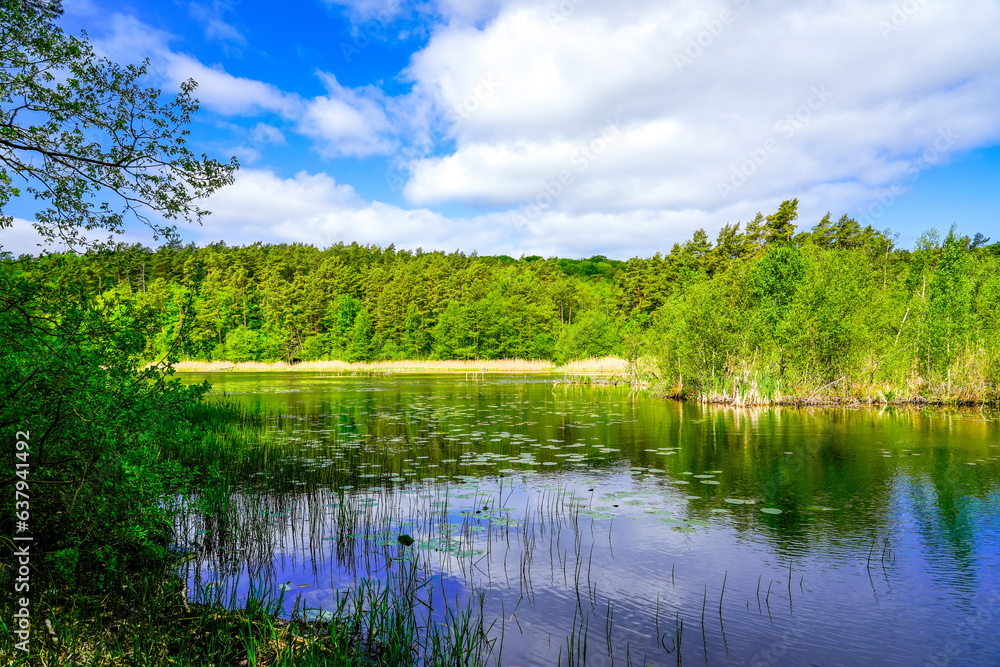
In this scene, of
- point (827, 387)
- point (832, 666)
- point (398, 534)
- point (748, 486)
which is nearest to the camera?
point (832, 666)

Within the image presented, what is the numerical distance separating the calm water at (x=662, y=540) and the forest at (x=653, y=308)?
3.80 m

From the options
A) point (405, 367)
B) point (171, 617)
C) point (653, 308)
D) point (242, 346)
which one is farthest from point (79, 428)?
point (242, 346)

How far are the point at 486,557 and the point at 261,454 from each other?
9475 mm

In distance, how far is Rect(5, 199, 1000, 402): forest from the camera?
11289 mm

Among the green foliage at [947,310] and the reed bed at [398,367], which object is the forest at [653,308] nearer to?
the green foliage at [947,310]

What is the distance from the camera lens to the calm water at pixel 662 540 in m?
6.11

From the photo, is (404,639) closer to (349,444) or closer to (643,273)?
(349,444)

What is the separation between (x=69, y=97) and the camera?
6832mm

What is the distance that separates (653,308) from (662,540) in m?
73.9

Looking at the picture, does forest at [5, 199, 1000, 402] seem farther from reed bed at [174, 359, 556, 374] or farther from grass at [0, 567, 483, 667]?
reed bed at [174, 359, 556, 374]

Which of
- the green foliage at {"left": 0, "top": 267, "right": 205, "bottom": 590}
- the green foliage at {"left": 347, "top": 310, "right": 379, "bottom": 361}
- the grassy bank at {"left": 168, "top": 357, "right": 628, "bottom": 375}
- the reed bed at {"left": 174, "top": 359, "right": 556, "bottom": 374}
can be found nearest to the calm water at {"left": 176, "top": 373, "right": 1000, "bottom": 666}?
the green foliage at {"left": 0, "top": 267, "right": 205, "bottom": 590}

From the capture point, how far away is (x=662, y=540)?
29.9 ft

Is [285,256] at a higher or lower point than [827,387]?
higher

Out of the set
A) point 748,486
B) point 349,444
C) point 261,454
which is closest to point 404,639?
point 748,486
